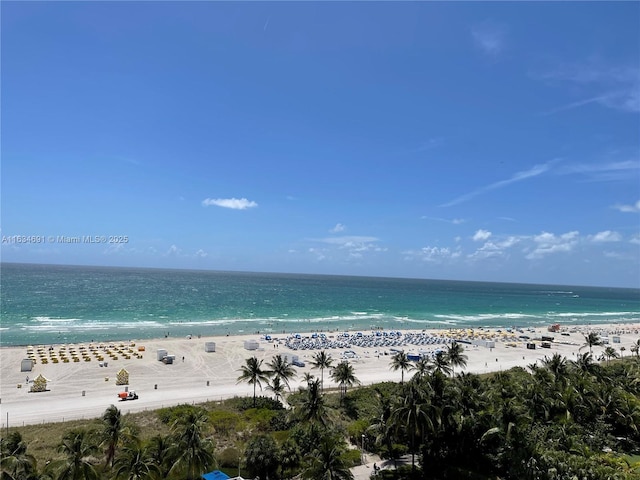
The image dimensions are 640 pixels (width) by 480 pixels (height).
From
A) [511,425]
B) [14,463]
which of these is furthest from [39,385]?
[511,425]

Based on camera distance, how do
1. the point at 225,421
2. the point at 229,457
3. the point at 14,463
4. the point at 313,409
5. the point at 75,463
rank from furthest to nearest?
1. the point at 225,421
2. the point at 313,409
3. the point at 229,457
4. the point at 75,463
5. the point at 14,463

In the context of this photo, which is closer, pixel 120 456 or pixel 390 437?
pixel 120 456

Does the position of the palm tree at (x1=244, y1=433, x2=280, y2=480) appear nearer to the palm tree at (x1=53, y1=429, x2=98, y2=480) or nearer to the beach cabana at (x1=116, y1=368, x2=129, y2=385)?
the palm tree at (x1=53, y1=429, x2=98, y2=480)

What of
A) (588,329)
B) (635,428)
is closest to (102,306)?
(635,428)

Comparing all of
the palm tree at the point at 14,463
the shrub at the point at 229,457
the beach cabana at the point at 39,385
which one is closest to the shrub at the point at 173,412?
the shrub at the point at 229,457

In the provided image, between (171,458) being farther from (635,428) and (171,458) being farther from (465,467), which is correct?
(635,428)

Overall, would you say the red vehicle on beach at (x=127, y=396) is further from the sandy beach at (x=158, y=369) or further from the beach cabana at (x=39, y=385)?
the beach cabana at (x=39, y=385)

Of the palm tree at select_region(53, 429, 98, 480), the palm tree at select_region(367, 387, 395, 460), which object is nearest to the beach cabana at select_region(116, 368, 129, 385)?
the palm tree at select_region(53, 429, 98, 480)

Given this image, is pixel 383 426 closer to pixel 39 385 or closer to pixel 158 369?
pixel 158 369
